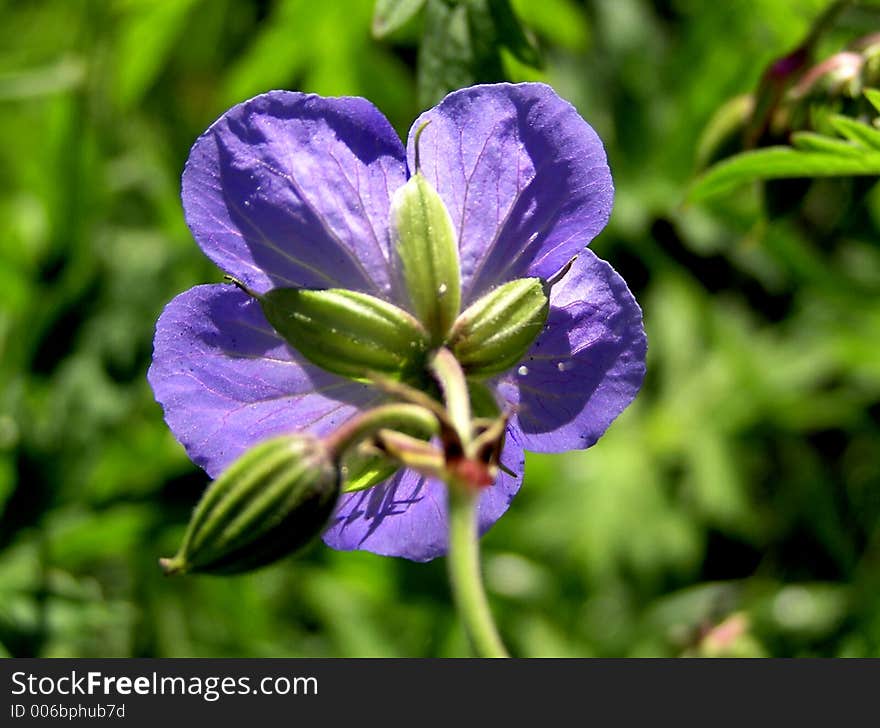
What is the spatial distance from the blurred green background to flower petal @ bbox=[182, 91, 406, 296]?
71 cm

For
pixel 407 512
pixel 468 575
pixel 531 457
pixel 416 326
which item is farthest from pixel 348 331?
pixel 531 457

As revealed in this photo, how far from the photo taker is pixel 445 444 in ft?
3.62

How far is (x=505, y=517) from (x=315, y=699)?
129 centimetres

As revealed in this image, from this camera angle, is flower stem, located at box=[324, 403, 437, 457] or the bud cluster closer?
flower stem, located at box=[324, 403, 437, 457]

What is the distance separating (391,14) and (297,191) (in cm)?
35

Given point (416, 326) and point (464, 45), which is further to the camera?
point (464, 45)

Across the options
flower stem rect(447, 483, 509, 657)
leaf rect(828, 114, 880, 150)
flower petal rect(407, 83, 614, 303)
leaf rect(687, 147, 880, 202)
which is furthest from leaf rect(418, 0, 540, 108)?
flower stem rect(447, 483, 509, 657)

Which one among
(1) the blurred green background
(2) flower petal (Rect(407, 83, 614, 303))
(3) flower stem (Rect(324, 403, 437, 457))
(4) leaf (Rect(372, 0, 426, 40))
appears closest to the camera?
(3) flower stem (Rect(324, 403, 437, 457))

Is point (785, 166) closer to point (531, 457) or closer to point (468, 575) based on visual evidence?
point (468, 575)

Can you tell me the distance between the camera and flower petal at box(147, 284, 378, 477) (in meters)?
1.38

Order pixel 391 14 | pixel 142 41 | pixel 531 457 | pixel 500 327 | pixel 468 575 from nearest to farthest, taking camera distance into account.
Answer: pixel 468 575 < pixel 500 327 < pixel 391 14 < pixel 142 41 < pixel 531 457

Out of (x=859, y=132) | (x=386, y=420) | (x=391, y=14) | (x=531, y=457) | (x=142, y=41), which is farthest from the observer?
(x=531, y=457)

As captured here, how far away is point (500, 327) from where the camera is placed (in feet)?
4.50

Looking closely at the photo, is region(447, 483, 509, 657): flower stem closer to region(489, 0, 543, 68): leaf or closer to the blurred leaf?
region(489, 0, 543, 68): leaf
